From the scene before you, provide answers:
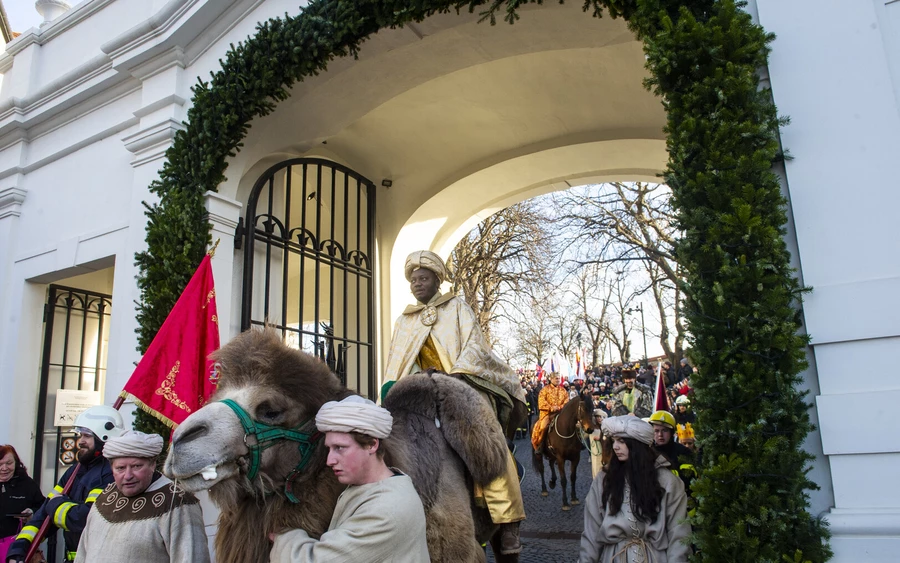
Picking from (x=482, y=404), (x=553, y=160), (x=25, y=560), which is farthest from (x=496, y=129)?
(x=25, y=560)

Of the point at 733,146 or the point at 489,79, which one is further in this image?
the point at 489,79

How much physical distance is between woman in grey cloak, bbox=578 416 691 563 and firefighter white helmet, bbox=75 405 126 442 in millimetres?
3256

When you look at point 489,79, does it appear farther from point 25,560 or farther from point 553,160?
point 25,560

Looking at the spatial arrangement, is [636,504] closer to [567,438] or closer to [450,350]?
[450,350]

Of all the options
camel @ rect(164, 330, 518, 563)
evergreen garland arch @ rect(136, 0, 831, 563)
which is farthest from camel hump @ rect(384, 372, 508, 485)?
evergreen garland arch @ rect(136, 0, 831, 563)

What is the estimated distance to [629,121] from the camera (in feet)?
25.6

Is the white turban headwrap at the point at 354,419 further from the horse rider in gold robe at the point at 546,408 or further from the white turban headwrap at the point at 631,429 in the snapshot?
the horse rider in gold robe at the point at 546,408

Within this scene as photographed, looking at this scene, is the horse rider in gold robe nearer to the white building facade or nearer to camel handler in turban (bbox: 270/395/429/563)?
the white building facade

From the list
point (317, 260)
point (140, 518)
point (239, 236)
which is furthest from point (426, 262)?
point (317, 260)

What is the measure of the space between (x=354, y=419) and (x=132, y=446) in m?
1.73

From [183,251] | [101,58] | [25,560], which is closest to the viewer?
[25,560]

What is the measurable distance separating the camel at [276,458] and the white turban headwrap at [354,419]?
29 centimetres

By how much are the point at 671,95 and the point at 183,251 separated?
4228 millimetres

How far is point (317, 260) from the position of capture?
7348 mm
